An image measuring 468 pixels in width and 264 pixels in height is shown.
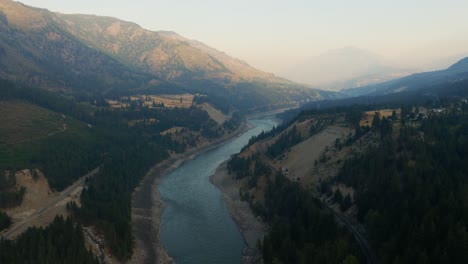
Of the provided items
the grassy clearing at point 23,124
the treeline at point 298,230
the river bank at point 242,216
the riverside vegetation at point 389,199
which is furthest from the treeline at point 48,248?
the grassy clearing at point 23,124

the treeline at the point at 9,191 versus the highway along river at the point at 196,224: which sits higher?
the treeline at the point at 9,191

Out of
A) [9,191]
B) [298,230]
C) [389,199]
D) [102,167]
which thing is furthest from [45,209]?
[389,199]

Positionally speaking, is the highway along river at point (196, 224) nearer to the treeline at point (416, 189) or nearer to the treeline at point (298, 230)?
the treeline at point (298, 230)

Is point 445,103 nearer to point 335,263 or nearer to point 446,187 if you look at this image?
point 446,187

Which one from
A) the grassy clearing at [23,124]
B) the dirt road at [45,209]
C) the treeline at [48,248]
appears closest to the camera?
the treeline at [48,248]

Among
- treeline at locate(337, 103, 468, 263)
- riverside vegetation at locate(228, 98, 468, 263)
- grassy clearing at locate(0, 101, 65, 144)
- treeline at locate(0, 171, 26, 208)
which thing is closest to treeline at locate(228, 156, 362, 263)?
riverside vegetation at locate(228, 98, 468, 263)

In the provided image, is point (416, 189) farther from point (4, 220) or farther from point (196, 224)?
point (4, 220)

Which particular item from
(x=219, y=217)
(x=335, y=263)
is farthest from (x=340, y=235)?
(x=219, y=217)

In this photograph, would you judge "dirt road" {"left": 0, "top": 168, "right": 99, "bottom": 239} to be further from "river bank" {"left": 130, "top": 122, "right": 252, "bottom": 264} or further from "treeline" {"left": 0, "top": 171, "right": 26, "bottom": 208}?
"river bank" {"left": 130, "top": 122, "right": 252, "bottom": 264}
